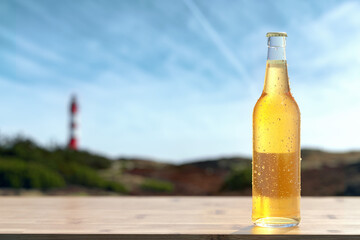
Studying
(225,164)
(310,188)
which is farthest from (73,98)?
(310,188)

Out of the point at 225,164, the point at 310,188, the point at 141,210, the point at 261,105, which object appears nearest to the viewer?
the point at 261,105

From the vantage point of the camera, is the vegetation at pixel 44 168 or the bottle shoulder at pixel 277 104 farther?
Result: the vegetation at pixel 44 168

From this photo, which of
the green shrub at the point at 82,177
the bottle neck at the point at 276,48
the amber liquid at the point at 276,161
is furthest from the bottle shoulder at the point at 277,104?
the green shrub at the point at 82,177

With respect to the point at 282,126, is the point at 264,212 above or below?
below

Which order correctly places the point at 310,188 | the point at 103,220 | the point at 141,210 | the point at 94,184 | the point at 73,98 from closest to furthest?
the point at 103,220, the point at 141,210, the point at 310,188, the point at 94,184, the point at 73,98

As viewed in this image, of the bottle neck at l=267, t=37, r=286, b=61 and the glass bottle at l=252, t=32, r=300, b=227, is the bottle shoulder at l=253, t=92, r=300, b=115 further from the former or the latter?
the bottle neck at l=267, t=37, r=286, b=61

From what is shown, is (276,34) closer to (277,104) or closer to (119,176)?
(277,104)

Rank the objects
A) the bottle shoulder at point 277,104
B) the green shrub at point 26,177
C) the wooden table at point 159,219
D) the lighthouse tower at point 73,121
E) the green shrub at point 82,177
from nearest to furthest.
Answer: the wooden table at point 159,219 < the bottle shoulder at point 277,104 < the green shrub at point 26,177 < the green shrub at point 82,177 < the lighthouse tower at point 73,121

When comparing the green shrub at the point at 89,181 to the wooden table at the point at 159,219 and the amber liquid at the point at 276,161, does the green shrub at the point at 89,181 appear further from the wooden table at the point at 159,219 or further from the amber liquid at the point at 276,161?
the amber liquid at the point at 276,161
